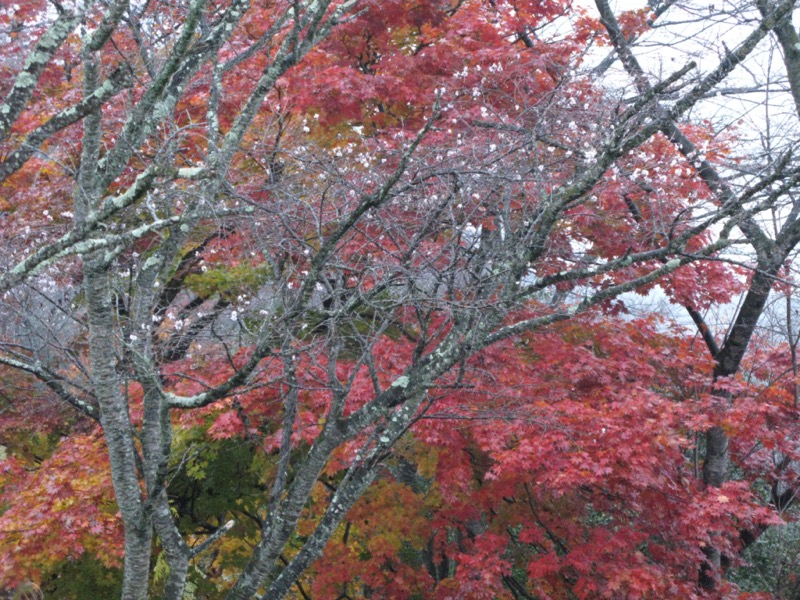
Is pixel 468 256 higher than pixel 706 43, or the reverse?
pixel 706 43

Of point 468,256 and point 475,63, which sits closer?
point 468,256

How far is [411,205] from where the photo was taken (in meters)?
6.07

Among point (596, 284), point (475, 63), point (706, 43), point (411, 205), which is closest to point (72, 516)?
point (411, 205)

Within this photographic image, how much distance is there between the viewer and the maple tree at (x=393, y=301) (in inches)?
188

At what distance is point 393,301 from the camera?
5.34 m

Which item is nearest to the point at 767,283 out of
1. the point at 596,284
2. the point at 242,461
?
the point at 596,284

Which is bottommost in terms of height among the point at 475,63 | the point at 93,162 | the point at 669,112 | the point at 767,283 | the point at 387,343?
the point at 387,343

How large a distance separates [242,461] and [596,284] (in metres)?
5.62

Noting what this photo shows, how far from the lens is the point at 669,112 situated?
5160 millimetres

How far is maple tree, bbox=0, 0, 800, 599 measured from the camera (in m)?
4.77

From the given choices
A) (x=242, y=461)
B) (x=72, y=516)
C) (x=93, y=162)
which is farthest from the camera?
(x=242, y=461)

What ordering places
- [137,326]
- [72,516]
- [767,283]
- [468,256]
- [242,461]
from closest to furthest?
[137,326]
[468,256]
[72,516]
[767,283]
[242,461]

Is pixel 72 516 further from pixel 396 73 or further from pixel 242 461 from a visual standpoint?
pixel 396 73

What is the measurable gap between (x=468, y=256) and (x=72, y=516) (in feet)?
15.4
